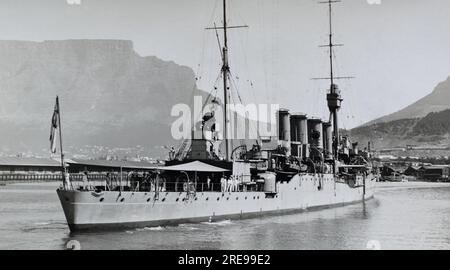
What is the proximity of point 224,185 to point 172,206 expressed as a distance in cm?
399

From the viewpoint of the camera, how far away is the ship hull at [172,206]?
20234mm

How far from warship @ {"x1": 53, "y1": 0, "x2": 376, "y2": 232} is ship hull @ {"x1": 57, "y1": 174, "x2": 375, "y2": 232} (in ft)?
0.13

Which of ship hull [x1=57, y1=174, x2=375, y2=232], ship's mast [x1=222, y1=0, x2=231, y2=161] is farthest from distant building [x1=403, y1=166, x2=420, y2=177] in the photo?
ship's mast [x1=222, y1=0, x2=231, y2=161]

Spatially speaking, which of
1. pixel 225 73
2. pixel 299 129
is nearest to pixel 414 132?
pixel 299 129

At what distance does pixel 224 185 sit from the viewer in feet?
86.0

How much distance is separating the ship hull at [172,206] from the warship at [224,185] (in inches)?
1.6

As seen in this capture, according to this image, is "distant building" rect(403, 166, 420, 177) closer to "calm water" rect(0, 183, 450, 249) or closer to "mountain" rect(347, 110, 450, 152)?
"mountain" rect(347, 110, 450, 152)

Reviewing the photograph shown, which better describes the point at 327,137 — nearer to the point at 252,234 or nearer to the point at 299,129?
the point at 299,129

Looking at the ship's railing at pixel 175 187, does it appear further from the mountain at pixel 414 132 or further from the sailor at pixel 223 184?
the mountain at pixel 414 132

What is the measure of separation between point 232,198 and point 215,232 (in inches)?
183

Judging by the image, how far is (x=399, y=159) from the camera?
138 m

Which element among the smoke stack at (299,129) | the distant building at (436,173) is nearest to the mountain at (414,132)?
the distant building at (436,173)

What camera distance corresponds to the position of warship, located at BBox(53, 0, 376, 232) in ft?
68.4
